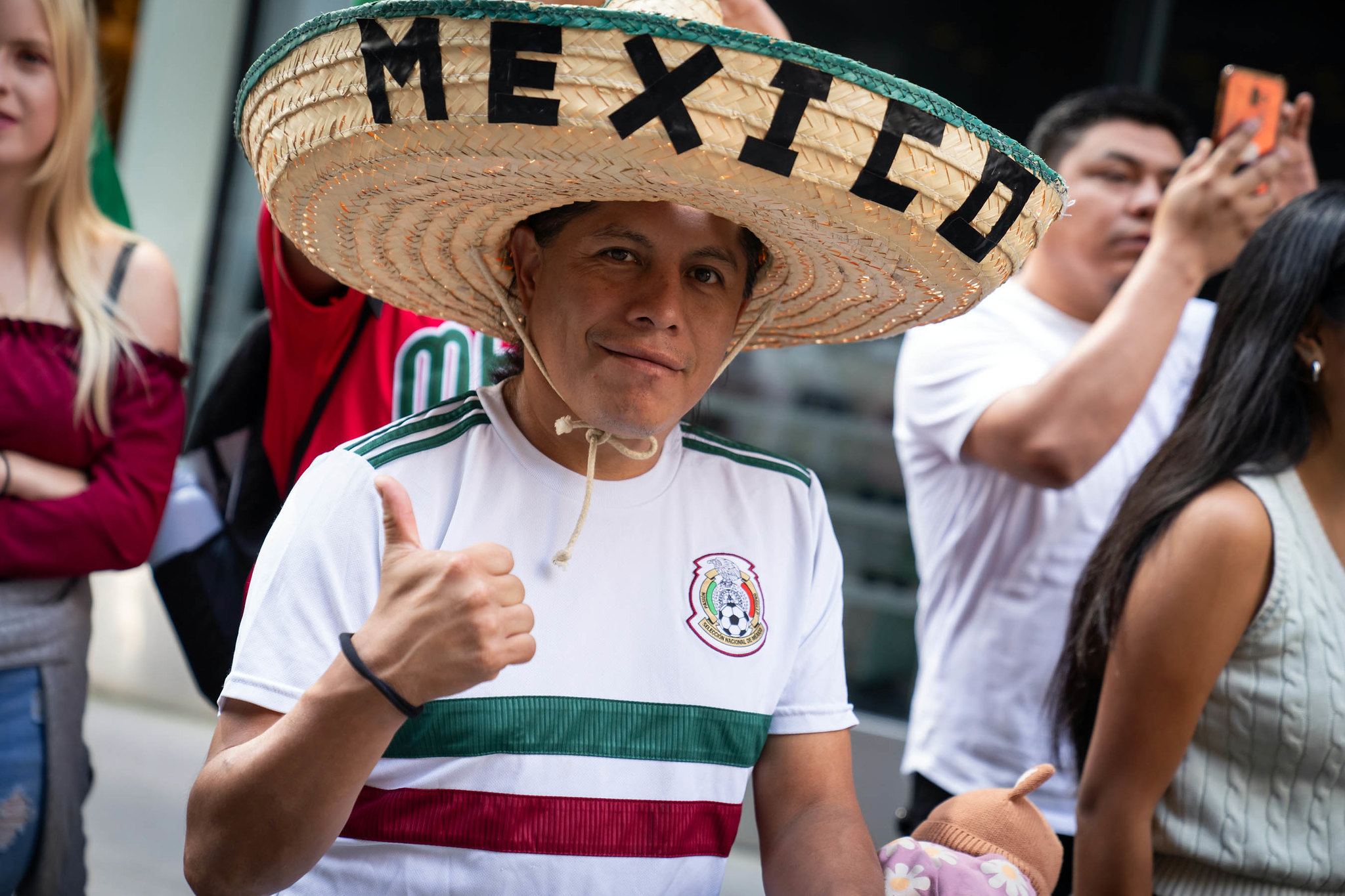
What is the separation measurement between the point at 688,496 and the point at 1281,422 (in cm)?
115

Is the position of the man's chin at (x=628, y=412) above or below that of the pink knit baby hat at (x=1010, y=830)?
above

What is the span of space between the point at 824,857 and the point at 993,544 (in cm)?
115

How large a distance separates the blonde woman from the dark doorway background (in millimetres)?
3356

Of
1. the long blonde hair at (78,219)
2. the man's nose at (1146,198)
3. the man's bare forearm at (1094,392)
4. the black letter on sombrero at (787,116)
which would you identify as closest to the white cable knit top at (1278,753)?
the man's bare forearm at (1094,392)

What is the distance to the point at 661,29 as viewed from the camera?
3.79 feet

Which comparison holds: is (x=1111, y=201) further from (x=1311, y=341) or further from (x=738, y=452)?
(x=738, y=452)

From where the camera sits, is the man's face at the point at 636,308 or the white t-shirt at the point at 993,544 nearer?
the man's face at the point at 636,308

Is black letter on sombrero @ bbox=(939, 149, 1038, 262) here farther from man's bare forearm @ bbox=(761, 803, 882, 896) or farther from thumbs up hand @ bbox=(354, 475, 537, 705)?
man's bare forearm @ bbox=(761, 803, 882, 896)

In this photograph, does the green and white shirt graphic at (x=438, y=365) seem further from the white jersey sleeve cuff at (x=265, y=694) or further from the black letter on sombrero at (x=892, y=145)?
the black letter on sombrero at (x=892, y=145)

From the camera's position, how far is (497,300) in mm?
1738

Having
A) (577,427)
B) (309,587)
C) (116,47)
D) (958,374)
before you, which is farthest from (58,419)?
(116,47)

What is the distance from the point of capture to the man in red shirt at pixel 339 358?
78.2 inches

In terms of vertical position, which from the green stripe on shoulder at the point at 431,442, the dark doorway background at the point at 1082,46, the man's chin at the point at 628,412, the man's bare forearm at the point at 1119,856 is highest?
the dark doorway background at the point at 1082,46

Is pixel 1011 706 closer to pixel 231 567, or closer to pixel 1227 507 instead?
pixel 1227 507
